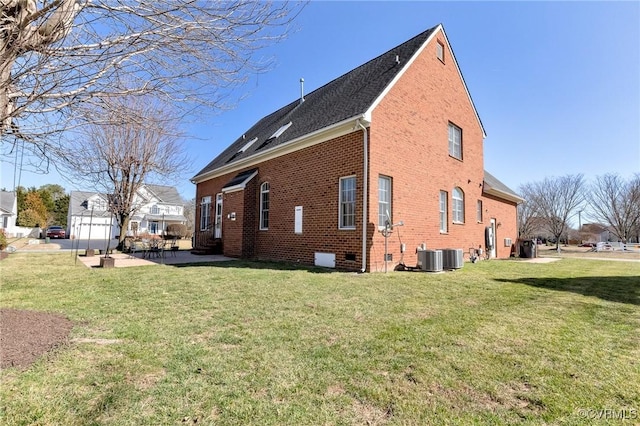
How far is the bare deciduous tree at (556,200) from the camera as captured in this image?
39.7 m

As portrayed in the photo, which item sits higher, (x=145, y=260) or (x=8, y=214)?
(x=8, y=214)

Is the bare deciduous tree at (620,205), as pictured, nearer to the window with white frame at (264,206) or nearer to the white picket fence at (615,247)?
the white picket fence at (615,247)

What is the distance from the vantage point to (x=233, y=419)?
2264 mm

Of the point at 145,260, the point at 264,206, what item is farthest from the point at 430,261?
the point at 145,260

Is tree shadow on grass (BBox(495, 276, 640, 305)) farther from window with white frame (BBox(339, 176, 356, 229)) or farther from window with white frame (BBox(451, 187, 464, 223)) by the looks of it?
window with white frame (BBox(451, 187, 464, 223))

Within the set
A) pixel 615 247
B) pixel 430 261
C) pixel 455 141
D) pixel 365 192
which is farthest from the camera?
pixel 615 247

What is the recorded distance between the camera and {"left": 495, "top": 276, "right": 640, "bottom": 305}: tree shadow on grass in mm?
6837

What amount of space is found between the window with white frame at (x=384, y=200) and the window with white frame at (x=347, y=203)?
2.71 feet

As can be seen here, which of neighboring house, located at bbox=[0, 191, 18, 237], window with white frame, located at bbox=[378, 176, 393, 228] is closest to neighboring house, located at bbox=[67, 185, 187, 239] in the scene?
neighboring house, located at bbox=[0, 191, 18, 237]

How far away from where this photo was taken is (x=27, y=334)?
12.2 feet

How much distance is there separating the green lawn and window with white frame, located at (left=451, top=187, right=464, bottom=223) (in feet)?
24.9

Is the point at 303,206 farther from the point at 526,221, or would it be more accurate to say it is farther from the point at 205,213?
the point at 526,221

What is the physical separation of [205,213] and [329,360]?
18757mm

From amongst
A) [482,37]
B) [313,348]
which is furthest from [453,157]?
[313,348]
